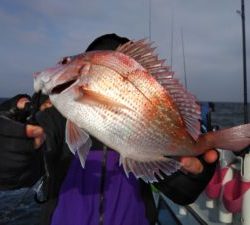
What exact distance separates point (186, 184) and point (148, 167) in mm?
876

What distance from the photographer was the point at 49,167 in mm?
3006

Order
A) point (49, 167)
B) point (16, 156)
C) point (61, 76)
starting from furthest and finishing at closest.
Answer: point (49, 167)
point (16, 156)
point (61, 76)

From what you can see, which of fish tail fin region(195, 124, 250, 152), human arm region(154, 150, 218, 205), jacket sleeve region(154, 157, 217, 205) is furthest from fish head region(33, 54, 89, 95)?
jacket sleeve region(154, 157, 217, 205)

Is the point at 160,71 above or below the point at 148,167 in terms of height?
above

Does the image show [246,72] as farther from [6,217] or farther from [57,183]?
[6,217]

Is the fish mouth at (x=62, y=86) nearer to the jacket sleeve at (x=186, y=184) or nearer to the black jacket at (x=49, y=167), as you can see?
the black jacket at (x=49, y=167)

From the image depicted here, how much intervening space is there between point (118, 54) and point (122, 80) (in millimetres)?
146

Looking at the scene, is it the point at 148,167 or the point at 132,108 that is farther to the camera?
the point at 148,167

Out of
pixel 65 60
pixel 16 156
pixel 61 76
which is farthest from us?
pixel 16 156

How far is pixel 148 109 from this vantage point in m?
2.17

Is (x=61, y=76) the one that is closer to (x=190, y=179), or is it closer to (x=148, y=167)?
(x=148, y=167)

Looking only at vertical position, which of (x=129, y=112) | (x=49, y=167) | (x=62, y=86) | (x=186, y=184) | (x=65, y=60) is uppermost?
(x=65, y=60)

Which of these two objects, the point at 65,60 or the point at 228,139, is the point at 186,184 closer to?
the point at 228,139

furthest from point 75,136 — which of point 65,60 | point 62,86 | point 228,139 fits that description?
point 228,139
